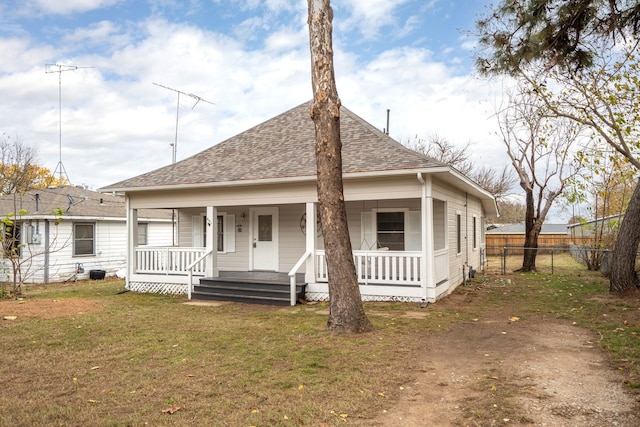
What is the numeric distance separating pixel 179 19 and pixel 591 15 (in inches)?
411

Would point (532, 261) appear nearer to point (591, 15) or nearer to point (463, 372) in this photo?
point (591, 15)

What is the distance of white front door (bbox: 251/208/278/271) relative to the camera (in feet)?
42.0

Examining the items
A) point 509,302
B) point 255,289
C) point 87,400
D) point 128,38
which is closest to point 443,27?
point 509,302

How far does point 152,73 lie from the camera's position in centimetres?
1734

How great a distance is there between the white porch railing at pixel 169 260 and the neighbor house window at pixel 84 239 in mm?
6158

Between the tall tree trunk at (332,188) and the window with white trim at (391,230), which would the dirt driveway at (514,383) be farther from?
the window with white trim at (391,230)

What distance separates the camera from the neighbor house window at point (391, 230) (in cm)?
1166

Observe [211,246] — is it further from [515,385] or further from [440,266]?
[515,385]

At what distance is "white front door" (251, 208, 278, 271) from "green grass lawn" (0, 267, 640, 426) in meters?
2.76

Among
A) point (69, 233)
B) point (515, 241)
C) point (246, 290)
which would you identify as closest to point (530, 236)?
point (515, 241)

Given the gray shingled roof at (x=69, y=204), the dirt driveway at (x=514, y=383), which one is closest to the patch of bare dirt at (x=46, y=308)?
the gray shingled roof at (x=69, y=204)

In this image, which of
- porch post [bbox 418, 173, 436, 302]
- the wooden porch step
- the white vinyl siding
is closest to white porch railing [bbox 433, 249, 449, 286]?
porch post [bbox 418, 173, 436, 302]

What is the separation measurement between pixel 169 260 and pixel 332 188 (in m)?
7.26

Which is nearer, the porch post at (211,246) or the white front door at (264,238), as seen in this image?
the porch post at (211,246)
